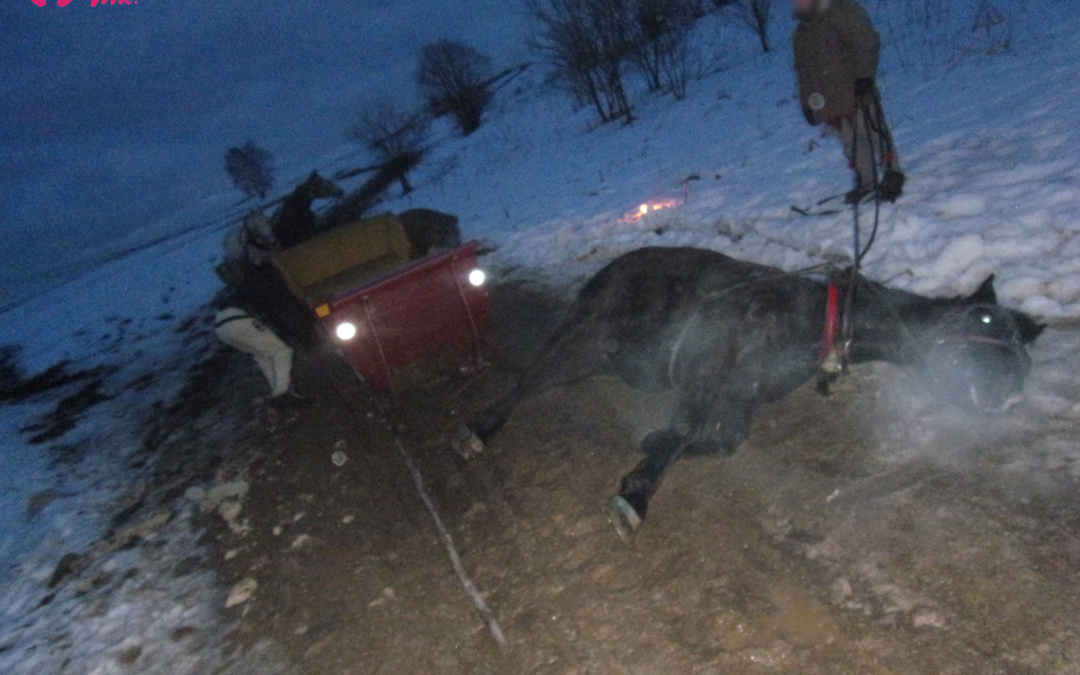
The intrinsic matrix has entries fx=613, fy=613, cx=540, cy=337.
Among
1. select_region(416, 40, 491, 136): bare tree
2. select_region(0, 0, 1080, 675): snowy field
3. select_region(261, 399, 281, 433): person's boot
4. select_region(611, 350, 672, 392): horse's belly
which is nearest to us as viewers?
select_region(0, 0, 1080, 675): snowy field

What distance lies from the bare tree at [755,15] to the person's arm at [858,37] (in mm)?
12226

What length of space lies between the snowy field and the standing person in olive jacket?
0.48 meters

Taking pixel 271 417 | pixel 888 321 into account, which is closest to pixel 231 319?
pixel 271 417

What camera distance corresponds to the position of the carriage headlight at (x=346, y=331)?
4617mm

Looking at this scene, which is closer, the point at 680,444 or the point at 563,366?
the point at 680,444

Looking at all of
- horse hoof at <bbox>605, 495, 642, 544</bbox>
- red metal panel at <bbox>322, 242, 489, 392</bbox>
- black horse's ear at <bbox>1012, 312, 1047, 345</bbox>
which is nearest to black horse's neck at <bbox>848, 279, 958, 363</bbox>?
black horse's ear at <bbox>1012, 312, 1047, 345</bbox>

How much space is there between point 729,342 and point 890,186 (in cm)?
340

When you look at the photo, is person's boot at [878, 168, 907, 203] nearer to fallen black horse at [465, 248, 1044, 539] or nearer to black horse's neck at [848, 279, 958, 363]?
fallen black horse at [465, 248, 1044, 539]

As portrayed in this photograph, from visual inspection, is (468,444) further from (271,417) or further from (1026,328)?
(1026,328)

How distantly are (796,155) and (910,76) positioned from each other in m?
3.56

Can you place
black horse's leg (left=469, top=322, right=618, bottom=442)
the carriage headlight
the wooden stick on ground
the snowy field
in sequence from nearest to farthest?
the wooden stick on ground → the snowy field → black horse's leg (left=469, top=322, right=618, bottom=442) → the carriage headlight

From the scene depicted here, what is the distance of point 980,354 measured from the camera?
291 cm

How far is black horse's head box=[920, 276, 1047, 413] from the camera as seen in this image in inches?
114

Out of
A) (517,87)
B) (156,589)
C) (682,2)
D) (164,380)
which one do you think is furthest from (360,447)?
(517,87)
